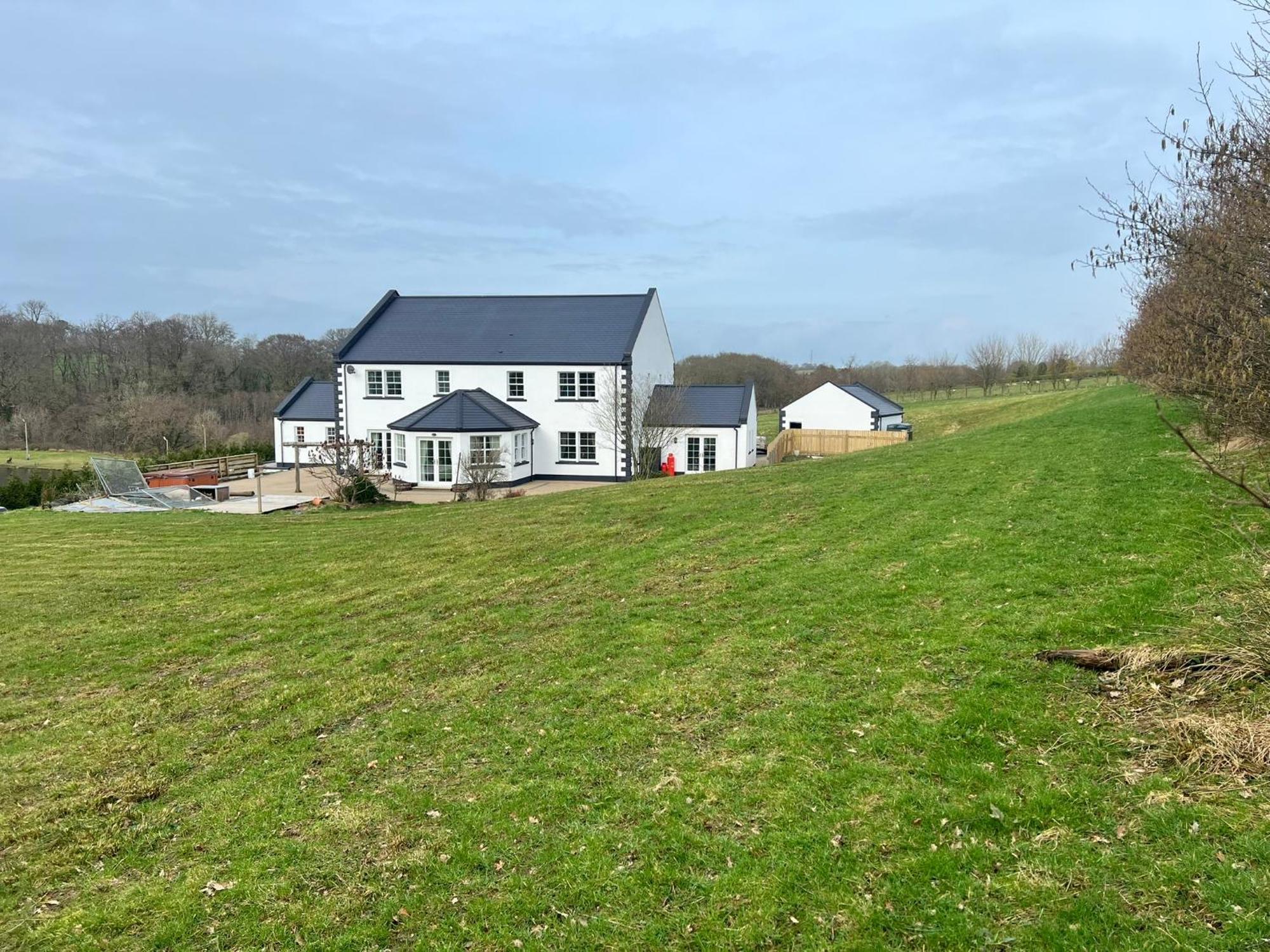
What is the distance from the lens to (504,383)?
3484 cm

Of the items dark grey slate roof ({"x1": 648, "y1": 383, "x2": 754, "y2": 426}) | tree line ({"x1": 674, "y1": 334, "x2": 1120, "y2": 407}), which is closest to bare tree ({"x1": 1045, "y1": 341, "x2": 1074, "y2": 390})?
tree line ({"x1": 674, "y1": 334, "x2": 1120, "y2": 407})

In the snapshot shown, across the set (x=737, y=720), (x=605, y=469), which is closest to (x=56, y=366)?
(x=605, y=469)

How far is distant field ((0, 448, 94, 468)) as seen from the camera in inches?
1842

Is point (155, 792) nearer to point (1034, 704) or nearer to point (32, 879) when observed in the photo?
point (32, 879)

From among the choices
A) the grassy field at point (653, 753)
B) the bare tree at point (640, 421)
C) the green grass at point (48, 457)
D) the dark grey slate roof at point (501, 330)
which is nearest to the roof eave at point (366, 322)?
the dark grey slate roof at point (501, 330)

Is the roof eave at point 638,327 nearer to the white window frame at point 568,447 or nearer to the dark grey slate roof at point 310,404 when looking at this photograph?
the white window frame at point 568,447

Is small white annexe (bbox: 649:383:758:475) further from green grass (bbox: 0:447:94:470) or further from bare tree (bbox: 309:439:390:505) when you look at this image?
green grass (bbox: 0:447:94:470)

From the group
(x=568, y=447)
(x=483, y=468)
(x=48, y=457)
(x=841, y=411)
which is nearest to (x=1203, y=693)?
(x=483, y=468)

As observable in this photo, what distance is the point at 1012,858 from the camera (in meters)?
4.04

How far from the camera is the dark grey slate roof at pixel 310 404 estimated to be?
135 ft

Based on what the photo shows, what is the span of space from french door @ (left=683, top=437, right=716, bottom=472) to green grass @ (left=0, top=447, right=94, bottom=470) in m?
35.1

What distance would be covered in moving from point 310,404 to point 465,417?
14.2 metres

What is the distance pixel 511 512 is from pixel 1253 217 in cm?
1461

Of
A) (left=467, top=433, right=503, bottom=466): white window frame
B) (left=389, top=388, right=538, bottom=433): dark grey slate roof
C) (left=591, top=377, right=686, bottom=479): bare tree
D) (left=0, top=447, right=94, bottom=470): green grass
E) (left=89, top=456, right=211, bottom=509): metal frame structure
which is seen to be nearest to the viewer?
(left=89, top=456, right=211, bottom=509): metal frame structure
